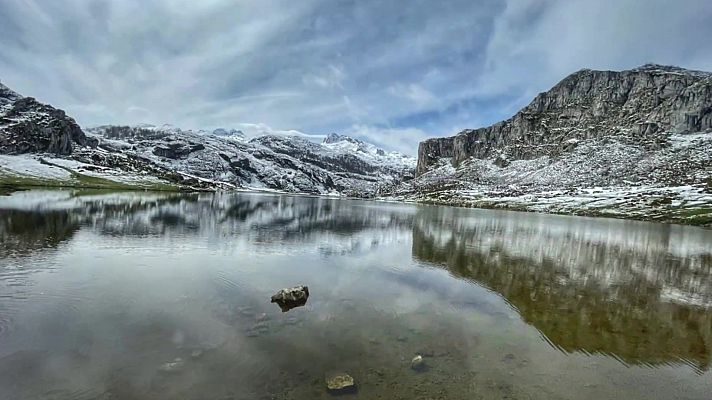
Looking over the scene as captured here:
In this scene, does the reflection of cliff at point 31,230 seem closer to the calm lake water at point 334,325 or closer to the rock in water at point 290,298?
the calm lake water at point 334,325

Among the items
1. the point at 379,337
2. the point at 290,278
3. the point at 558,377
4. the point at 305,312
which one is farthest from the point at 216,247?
the point at 558,377

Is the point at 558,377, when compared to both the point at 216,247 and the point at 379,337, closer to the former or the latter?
the point at 379,337

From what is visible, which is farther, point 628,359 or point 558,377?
point 628,359

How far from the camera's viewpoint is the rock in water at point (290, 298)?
78.0 feet

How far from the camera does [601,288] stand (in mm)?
32344

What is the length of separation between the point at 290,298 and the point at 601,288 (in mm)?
26255

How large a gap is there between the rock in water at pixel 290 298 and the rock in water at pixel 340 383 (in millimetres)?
9121

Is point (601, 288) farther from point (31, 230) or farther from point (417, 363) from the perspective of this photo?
point (31, 230)

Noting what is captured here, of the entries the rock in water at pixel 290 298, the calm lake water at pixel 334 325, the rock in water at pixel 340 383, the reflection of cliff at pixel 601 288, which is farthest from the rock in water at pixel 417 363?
the rock in water at pixel 290 298

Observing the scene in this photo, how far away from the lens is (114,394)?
513 inches

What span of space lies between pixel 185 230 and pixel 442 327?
45265 millimetres

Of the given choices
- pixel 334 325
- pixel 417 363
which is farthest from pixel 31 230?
pixel 417 363

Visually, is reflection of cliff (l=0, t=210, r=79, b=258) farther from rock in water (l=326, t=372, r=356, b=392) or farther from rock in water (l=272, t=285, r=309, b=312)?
rock in water (l=326, t=372, r=356, b=392)

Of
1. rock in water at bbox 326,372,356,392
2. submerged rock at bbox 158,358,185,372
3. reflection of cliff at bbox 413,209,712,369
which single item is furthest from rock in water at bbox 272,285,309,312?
reflection of cliff at bbox 413,209,712,369
